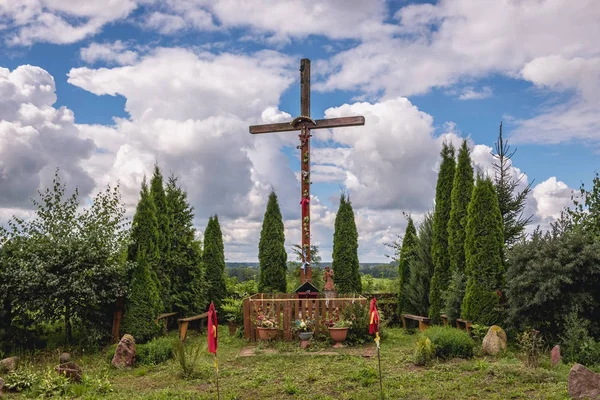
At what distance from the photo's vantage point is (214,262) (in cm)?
1491

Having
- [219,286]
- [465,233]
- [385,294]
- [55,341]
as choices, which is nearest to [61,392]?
[55,341]

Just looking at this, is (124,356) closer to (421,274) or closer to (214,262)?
(214,262)

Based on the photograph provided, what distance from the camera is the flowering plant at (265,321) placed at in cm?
1051

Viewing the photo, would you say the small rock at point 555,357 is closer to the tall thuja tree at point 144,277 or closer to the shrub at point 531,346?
the shrub at point 531,346

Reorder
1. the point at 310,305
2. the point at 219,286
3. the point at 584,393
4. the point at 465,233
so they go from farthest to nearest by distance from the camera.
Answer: the point at 219,286, the point at 465,233, the point at 310,305, the point at 584,393

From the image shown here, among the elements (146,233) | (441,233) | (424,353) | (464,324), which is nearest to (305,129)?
(441,233)

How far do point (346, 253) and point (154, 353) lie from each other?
759 centimetres

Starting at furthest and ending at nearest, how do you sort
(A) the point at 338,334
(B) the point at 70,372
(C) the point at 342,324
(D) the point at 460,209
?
(D) the point at 460,209
(C) the point at 342,324
(A) the point at 338,334
(B) the point at 70,372

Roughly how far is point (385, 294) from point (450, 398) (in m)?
9.17

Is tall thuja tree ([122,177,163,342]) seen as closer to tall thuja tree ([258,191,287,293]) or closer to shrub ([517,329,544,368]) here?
tall thuja tree ([258,191,287,293])

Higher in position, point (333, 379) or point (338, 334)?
point (338, 334)

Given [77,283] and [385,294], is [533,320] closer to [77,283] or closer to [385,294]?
[385,294]

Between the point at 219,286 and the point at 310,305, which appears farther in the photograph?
the point at 219,286

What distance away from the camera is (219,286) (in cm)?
1489
